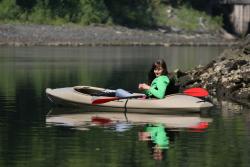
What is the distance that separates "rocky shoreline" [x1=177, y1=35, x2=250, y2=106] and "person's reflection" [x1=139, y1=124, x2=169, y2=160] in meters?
8.62

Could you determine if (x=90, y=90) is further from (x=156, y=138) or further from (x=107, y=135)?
(x=156, y=138)

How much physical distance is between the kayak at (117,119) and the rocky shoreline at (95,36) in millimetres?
62473

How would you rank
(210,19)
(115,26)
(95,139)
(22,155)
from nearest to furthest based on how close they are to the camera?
1. (22,155)
2. (95,139)
3. (115,26)
4. (210,19)

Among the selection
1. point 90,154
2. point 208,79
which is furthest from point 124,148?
point 208,79

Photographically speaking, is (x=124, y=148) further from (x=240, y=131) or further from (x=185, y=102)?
(x=185, y=102)

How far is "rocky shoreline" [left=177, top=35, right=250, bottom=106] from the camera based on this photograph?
39625 mm

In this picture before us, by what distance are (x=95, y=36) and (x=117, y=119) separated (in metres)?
69.9

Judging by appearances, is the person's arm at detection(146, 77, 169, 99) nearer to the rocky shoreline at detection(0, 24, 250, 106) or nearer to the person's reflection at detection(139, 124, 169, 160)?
the person's reflection at detection(139, 124, 169, 160)

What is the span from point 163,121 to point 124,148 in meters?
6.42

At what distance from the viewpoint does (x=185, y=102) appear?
32.0 m

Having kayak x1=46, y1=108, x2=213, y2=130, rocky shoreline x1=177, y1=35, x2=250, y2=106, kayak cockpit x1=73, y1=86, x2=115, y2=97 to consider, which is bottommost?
rocky shoreline x1=177, y1=35, x2=250, y2=106

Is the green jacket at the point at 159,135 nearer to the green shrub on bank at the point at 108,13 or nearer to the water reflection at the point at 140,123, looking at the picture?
the water reflection at the point at 140,123

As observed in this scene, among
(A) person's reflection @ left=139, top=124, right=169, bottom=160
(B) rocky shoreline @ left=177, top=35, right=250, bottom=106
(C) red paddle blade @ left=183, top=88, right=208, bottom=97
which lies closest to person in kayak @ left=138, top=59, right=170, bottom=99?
(C) red paddle blade @ left=183, top=88, right=208, bottom=97

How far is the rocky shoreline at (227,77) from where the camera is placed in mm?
39625
